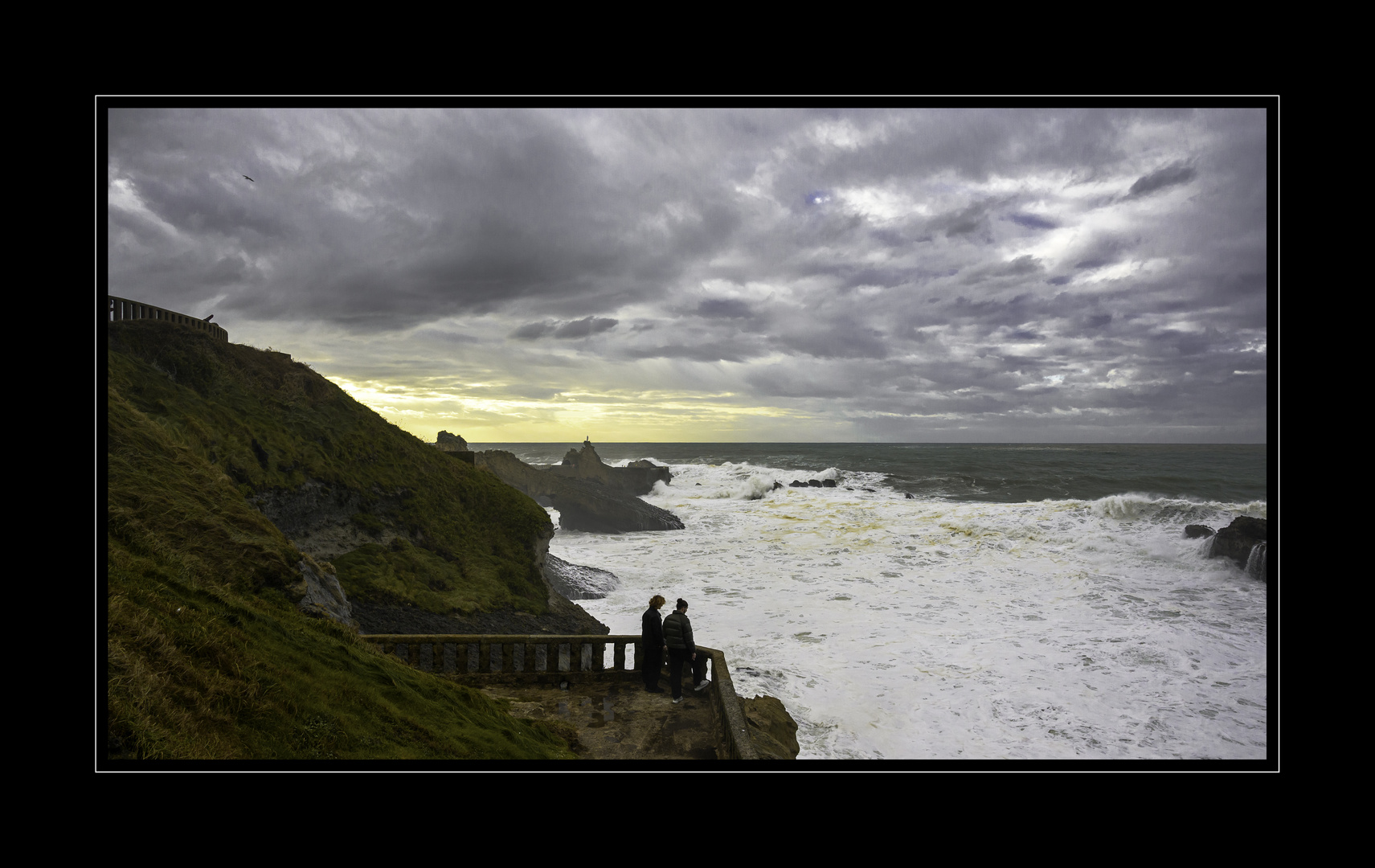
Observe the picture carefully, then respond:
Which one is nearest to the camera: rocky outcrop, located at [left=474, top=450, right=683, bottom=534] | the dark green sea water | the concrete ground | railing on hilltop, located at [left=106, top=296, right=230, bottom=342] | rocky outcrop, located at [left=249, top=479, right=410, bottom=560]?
the concrete ground

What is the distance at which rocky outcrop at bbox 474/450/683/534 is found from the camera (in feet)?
108

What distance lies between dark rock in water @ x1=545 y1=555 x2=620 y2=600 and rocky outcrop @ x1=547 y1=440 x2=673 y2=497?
22.1 m

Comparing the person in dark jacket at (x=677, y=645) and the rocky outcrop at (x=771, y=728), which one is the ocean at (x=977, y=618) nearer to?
the rocky outcrop at (x=771, y=728)

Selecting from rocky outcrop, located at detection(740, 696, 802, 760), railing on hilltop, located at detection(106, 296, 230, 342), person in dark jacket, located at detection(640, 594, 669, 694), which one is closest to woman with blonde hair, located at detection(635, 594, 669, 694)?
person in dark jacket, located at detection(640, 594, 669, 694)

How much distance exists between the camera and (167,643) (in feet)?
12.1

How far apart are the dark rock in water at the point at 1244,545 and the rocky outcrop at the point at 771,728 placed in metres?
23.6

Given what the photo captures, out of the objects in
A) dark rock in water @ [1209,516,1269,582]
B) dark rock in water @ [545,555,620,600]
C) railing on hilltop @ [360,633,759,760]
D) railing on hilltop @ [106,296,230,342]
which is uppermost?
railing on hilltop @ [106,296,230,342]

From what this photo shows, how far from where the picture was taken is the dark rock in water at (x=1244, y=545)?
866 inches

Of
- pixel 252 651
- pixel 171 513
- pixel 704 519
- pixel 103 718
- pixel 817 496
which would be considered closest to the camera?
pixel 103 718

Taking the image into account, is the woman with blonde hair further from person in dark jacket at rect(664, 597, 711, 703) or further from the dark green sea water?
the dark green sea water

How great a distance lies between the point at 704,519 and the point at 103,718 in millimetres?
35131

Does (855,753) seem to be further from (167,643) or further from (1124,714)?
(167,643)

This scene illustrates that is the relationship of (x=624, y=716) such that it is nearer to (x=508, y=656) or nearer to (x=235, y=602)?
(x=508, y=656)

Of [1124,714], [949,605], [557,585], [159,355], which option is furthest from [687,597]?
[159,355]
